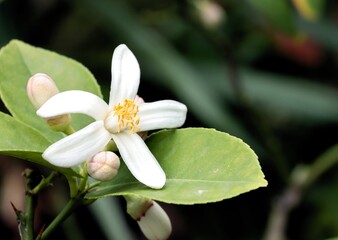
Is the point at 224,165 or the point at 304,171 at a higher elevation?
the point at 304,171

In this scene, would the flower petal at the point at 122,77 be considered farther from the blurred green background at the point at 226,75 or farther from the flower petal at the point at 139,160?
the blurred green background at the point at 226,75

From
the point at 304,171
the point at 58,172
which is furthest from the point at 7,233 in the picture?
the point at 58,172

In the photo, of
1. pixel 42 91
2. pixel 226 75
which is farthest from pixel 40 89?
pixel 226 75

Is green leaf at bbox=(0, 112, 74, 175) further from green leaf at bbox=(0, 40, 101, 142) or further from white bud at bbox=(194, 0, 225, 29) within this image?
white bud at bbox=(194, 0, 225, 29)

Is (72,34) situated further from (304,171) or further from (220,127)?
(304,171)

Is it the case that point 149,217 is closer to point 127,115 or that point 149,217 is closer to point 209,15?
point 127,115

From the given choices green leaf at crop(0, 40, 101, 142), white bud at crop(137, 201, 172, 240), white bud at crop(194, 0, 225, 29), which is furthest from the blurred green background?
white bud at crop(137, 201, 172, 240)

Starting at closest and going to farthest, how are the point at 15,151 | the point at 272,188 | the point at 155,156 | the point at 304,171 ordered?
the point at 15,151 < the point at 155,156 < the point at 304,171 < the point at 272,188

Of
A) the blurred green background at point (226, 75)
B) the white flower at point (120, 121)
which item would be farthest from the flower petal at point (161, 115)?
the blurred green background at point (226, 75)
